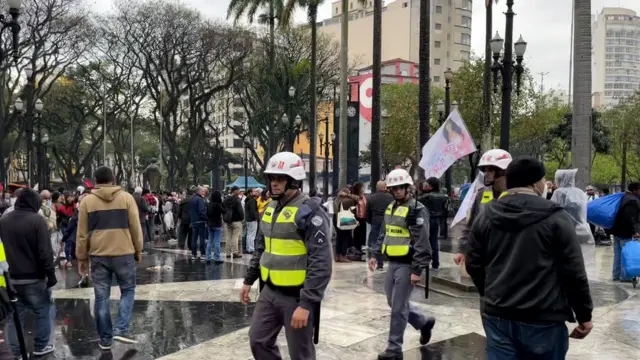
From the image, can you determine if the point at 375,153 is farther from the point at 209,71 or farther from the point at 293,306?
the point at 209,71

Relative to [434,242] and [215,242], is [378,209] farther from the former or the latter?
[215,242]

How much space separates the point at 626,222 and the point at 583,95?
7.52 feet

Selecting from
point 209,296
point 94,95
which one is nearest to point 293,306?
point 209,296

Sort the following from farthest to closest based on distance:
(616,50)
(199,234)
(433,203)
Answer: (616,50) < (199,234) < (433,203)

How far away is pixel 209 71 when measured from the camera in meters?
35.8

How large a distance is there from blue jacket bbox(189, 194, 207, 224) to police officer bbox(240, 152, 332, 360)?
9.37 m

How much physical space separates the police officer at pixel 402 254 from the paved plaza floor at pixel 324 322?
15.6 inches

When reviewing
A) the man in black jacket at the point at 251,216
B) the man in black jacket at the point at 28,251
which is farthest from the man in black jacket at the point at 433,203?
the man in black jacket at the point at 28,251

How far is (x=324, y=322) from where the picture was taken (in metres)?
7.34

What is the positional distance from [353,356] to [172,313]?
9.85ft

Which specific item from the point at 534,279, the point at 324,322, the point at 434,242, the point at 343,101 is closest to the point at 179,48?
the point at 343,101

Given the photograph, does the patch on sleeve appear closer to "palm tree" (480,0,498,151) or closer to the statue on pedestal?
"palm tree" (480,0,498,151)

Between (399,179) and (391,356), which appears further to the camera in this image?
(399,179)

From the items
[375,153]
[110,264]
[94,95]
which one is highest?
[94,95]
